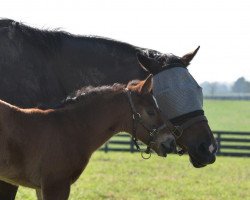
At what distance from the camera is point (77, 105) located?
18.0 ft

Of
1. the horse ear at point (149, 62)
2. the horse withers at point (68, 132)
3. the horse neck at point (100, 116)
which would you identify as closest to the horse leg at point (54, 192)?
the horse withers at point (68, 132)

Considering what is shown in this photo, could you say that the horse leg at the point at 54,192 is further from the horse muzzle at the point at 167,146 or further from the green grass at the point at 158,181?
the green grass at the point at 158,181

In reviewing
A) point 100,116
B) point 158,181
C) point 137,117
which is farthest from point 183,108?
point 158,181

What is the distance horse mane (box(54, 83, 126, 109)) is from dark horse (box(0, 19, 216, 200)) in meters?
0.20

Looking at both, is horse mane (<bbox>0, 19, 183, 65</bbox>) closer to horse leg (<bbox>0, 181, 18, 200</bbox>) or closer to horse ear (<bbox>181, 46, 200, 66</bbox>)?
horse ear (<bbox>181, 46, 200, 66</bbox>)

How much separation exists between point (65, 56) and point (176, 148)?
5.16ft

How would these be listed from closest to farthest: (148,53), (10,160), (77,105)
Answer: (10,160) → (77,105) → (148,53)

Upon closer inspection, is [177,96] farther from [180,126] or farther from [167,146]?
[167,146]

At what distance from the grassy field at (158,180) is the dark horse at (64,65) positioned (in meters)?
4.34

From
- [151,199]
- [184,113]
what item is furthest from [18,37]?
[151,199]

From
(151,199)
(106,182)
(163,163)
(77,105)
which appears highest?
(77,105)

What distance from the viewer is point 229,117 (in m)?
50.2

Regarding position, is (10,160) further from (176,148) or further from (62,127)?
(176,148)

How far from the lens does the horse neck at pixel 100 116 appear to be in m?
5.45
